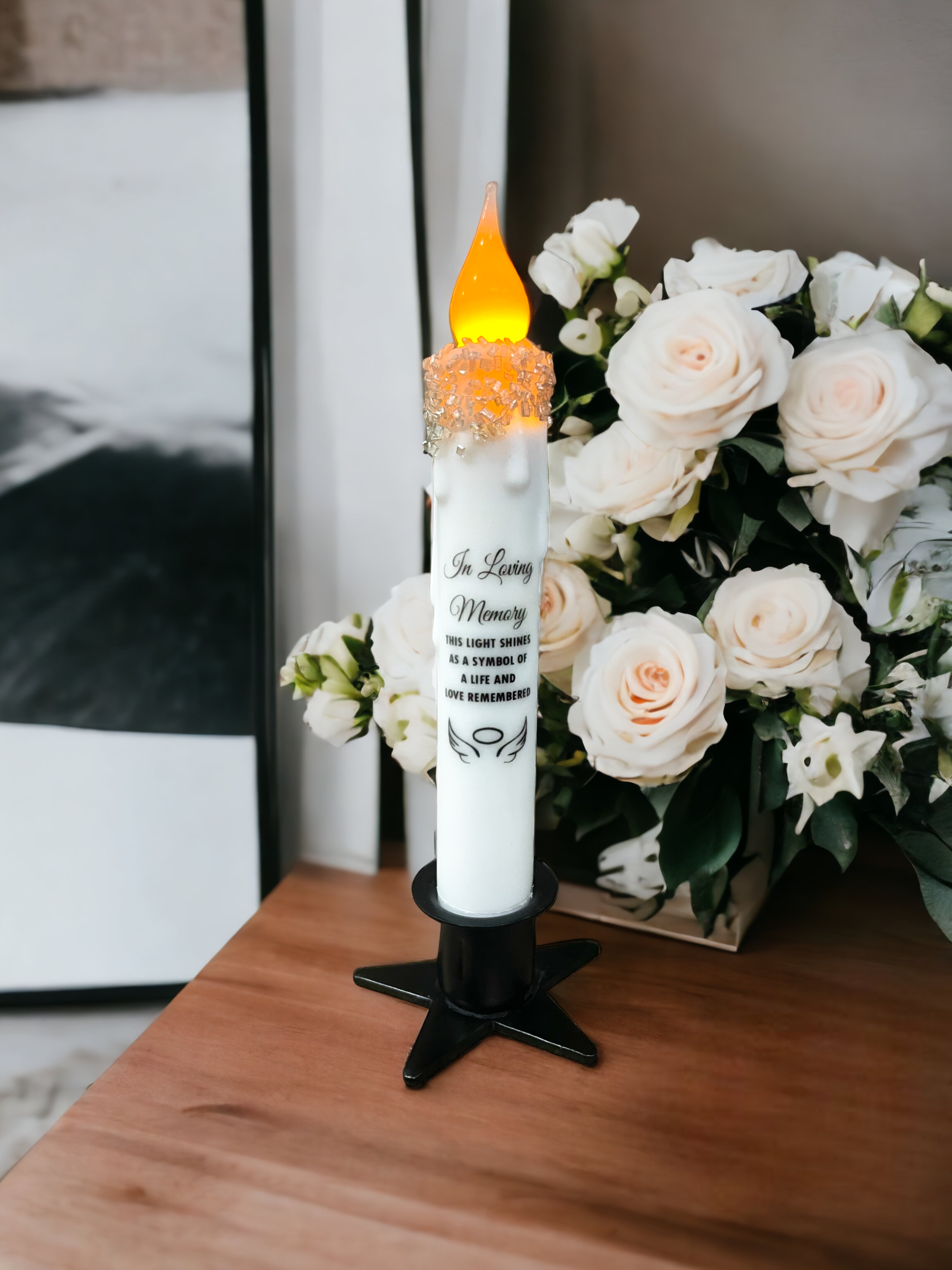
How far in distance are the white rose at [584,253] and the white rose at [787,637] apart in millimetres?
220

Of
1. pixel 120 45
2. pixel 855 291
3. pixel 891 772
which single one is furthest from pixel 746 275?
pixel 120 45

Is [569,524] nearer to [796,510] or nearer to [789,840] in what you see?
[796,510]

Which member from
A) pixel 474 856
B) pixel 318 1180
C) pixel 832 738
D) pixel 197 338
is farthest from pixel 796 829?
pixel 197 338

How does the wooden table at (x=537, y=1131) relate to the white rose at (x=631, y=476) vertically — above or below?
below

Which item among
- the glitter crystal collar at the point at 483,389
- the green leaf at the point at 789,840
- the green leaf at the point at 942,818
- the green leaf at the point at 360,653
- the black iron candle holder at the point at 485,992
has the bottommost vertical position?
the black iron candle holder at the point at 485,992

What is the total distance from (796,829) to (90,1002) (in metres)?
0.65

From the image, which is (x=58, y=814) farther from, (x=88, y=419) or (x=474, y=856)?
(x=474, y=856)

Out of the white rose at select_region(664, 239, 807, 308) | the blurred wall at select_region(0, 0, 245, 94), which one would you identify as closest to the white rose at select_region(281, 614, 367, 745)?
the white rose at select_region(664, 239, 807, 308)

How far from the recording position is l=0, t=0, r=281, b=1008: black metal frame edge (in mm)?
638

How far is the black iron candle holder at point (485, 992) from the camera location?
478 mm

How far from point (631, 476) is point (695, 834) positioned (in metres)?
0.23

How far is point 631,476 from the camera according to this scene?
488mm

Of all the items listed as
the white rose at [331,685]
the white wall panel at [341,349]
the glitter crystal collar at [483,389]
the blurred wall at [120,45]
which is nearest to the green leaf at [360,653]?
the white rose at [331,685]

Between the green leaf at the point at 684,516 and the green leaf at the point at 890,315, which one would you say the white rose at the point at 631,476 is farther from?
the green leaf at the point at 890,315
